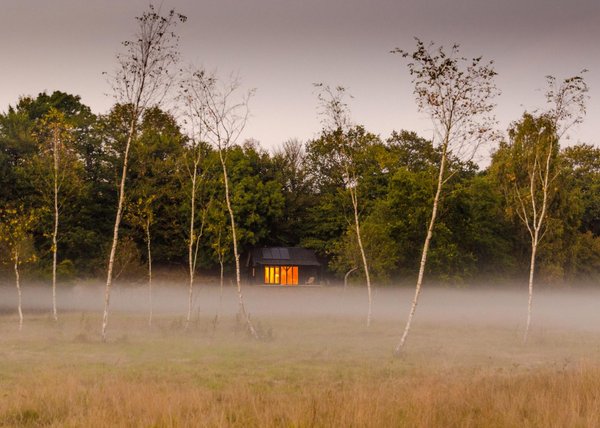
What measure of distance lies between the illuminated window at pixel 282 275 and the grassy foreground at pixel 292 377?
32.2 m

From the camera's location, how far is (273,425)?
9.31 metres

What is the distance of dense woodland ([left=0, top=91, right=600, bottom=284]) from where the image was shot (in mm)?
40594

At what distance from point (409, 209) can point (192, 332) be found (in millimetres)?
24004

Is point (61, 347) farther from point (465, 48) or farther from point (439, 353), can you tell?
point (465, 48)

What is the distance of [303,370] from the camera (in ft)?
61.1

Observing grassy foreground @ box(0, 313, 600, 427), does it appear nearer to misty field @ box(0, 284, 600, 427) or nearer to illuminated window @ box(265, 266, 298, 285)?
misty field @ box(0, 284, 600, 427)

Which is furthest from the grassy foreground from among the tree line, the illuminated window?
the illuminated window

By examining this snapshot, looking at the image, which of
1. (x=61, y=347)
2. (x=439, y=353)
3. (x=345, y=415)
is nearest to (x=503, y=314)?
(x=439, y=353)

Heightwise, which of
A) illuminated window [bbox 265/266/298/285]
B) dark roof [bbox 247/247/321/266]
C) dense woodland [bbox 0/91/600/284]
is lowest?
illuminated window [bbox 265/266/298/285]

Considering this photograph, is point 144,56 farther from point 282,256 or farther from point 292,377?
point 282,256

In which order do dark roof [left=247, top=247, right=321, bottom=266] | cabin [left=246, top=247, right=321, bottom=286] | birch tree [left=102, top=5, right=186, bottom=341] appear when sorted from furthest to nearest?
cabin [left=246, top=247, right=321, bottom=286]
dark roof [left=247, top=247, right=321, bottom=266]
birch tree [left=102, top=5, right=186, bottom=341]

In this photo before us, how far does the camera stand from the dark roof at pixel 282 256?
65812 mm

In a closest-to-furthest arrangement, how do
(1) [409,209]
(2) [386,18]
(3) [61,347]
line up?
1. (3) [61,347]
2. (2) [386,18]
3. (1) [409,209]

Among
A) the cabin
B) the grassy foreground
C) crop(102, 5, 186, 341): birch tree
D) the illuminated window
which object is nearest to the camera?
the grassy foreground
